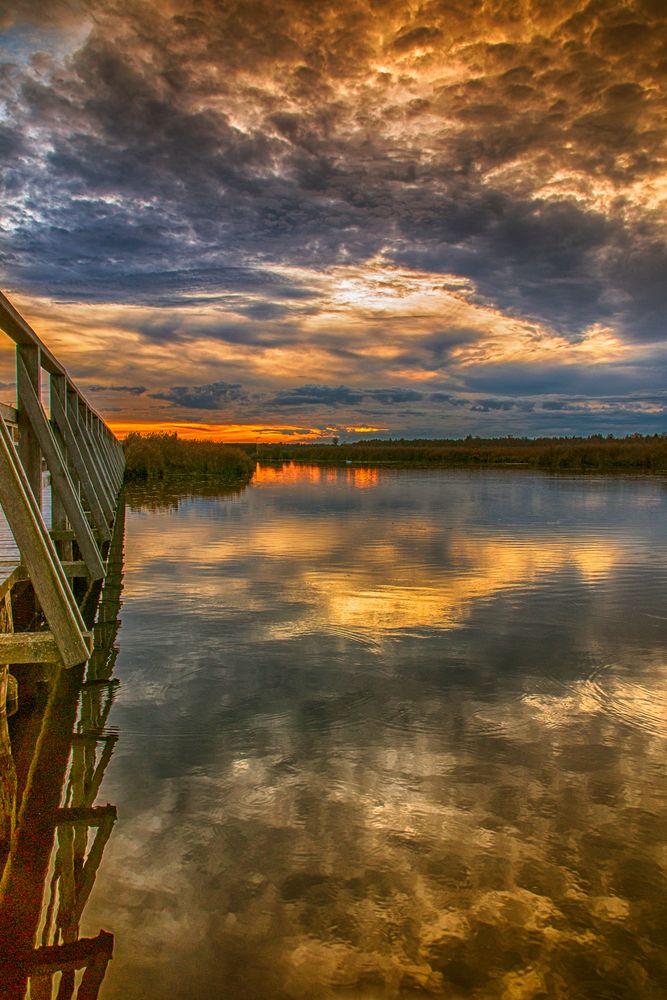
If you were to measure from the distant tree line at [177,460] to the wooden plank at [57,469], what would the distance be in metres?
30.8

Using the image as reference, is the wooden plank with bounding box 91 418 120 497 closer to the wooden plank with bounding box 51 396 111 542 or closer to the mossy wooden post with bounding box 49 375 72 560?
the wooden plank with bounding box 51 396 111 542

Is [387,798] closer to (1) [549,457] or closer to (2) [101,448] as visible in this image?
(2) [101,448]

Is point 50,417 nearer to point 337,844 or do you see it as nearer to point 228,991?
point 337,844

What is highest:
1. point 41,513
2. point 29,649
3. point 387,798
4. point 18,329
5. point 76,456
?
point 18,329

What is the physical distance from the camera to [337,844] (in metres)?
3.45

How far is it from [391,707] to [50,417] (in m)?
5.90

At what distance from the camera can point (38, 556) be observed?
4.03 metres

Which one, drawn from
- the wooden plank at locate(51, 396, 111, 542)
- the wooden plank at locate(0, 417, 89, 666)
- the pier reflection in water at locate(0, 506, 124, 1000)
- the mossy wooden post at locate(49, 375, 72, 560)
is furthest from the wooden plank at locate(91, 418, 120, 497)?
the wooden plank at locate(0, 417, 89, 666)

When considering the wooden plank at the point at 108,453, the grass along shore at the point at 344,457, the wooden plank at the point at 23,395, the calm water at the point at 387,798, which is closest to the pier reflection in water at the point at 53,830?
the calm water at the point at 387,798

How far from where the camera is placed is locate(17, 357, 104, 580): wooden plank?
613 cm

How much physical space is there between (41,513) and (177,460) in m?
37.3

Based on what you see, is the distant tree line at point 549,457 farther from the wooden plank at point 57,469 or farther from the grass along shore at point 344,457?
the wooden plank at point 57,469

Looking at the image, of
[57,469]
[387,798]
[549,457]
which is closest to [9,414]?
[57,469]

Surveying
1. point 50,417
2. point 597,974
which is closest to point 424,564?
point 50,417
